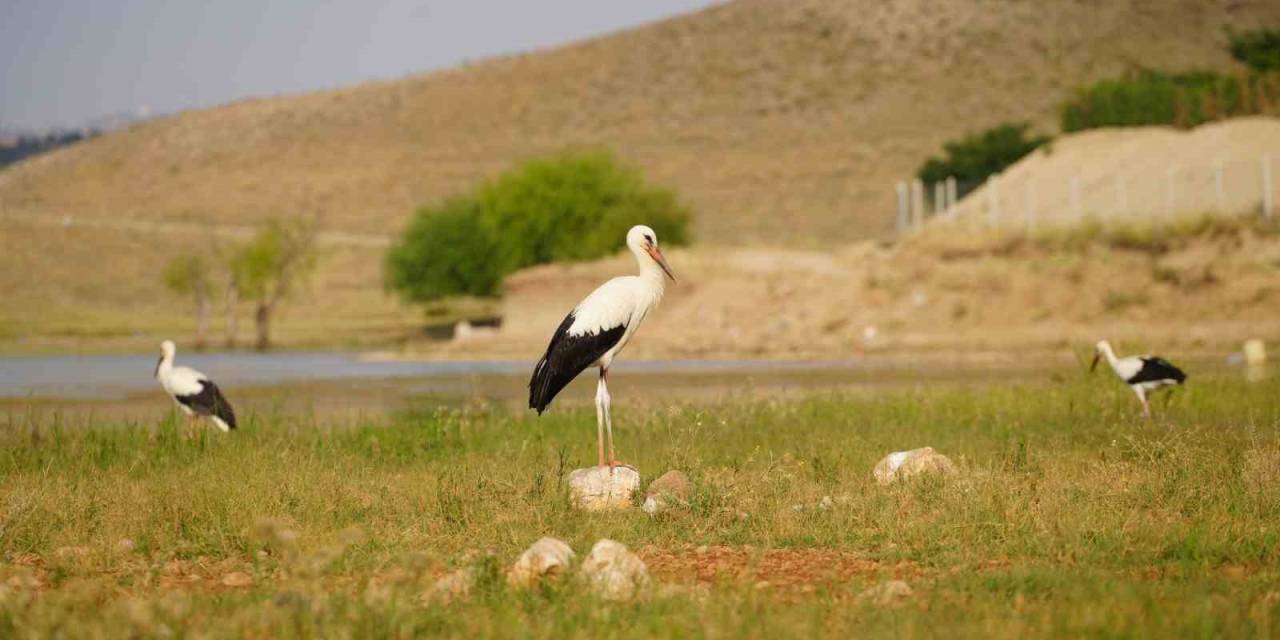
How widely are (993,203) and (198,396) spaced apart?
109 feet

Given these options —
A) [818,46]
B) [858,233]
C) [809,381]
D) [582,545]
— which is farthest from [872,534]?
[818,46]

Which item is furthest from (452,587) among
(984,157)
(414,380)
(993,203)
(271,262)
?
(984,157)

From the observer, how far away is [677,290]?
150 ft

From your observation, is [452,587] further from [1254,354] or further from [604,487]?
[1254,354]

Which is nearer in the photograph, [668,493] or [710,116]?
[668,493]

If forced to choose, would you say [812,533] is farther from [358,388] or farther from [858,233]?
[858,233]

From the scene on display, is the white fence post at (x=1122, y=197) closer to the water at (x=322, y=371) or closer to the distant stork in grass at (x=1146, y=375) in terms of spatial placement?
the water at (x=322, y=371)

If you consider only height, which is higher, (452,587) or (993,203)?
(993,203)

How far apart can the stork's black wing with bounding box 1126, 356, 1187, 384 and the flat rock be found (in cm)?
752

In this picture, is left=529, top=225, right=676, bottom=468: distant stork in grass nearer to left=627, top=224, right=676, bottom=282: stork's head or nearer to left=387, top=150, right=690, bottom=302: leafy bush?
left=627, top=224, right=676, bottom=282: stork's head

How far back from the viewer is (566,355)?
1210cm

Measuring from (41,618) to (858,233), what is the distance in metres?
79.8

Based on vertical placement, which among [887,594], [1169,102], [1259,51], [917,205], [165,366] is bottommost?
[887,594]

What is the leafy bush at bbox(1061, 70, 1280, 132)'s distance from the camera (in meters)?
54.1
